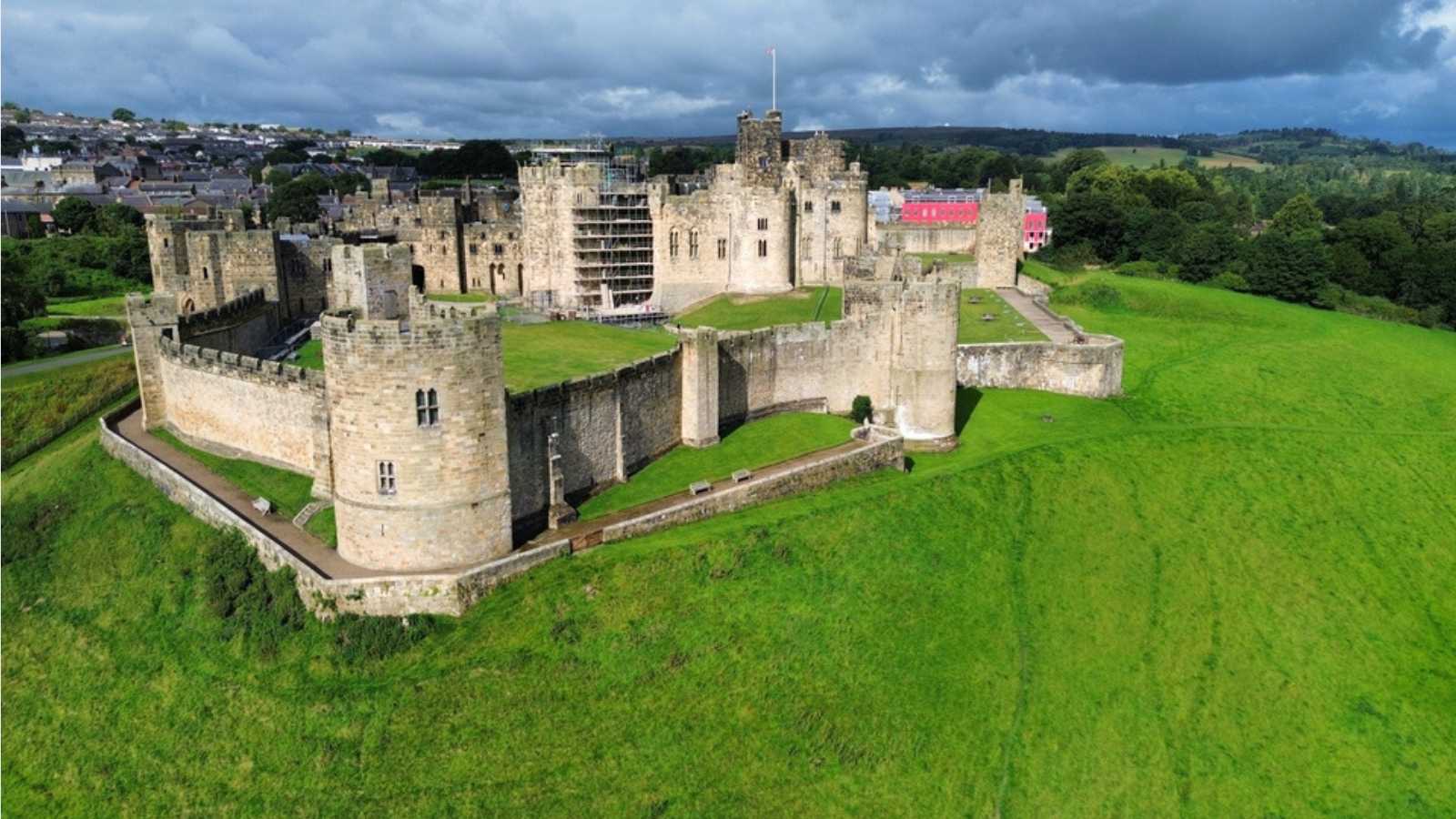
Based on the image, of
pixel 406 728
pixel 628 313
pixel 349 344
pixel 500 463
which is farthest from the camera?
pixel 628 313

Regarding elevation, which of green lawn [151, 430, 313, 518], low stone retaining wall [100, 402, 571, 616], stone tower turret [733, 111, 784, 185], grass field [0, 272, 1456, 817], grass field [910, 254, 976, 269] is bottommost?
grass field [0, 272, 1456, 817]

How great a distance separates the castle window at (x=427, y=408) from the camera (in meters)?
24.0

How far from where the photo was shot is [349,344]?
2377 cm

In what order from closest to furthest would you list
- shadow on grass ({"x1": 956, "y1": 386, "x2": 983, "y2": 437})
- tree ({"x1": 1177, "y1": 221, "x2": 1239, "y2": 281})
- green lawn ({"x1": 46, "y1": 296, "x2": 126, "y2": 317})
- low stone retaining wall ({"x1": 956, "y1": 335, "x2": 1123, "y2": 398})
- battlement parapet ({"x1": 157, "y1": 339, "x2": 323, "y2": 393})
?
battlement parapet ({"x1": 157, "y1": 339, "x2": 323, "y2": 393})
shadow on grass ({"x1": 956, "y1": 386, "x2": 983, "y2": 437})
low stone retaining wall ({"x1": 956, "y1": 335, "x2": 1123, "y2": 398})
green lawn ({"x1": 46, "y1": 296, "x2": 126, "y2": 317})
tree ({"x1": 1177, "y1": 221, "x2": 1239, "y2": 281})

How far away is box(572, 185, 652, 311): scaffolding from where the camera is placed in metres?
56.3

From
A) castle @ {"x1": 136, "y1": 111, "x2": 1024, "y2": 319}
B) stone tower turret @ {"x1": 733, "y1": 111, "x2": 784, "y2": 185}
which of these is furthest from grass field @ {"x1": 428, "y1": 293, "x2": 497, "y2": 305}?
stone tower turret @ {"x1": 733, "y1": 111, "x2": 784, "y2": 185}

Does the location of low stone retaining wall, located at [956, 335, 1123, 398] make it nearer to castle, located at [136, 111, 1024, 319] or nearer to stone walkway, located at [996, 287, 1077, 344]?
stone walkway, located at [996, 287, 1077, 344]

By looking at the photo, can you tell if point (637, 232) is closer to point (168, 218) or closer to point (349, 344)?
point (168, 218)

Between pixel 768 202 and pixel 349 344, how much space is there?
118 ft

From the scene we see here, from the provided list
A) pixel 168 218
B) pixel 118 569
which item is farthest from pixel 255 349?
pixel 118 569

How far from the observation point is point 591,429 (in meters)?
30.4

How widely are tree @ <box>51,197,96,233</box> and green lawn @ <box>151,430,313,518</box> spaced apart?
74.1 m

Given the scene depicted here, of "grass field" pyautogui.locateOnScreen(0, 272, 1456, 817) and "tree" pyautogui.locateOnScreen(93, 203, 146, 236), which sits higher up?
"tree" pyautogui.locateOnScreen(93, 203, 146, 236)

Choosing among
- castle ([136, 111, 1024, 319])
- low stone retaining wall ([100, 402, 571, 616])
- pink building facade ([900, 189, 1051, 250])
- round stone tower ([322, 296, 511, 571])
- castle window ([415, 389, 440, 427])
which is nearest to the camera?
round stone tower ([322, 296, 511, 571])
